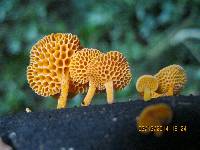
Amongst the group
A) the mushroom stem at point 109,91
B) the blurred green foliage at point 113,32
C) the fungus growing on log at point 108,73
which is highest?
the blurred green foliage at point 113,32

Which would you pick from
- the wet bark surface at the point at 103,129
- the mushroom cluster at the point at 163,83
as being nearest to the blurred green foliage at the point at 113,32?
the mushroom cluster at the point at 163,83

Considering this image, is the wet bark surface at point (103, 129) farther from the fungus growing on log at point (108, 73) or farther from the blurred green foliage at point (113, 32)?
the blurred green foliage at point (113, 32)

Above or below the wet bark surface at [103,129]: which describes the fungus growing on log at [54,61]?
above

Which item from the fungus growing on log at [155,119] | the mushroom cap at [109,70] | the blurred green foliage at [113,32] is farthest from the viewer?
the blurred green foliage at [113,32]

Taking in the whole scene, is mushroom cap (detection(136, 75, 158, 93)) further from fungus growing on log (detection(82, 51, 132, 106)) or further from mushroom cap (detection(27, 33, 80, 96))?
mushroom cap (detection(27, 33, 80, 96))

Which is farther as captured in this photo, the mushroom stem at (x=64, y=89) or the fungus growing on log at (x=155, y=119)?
the mushroom stem at (x=64, y=89)

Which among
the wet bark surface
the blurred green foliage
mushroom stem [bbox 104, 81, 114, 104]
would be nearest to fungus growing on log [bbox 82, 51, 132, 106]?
mushroom stem [bbox 104, 81, 114, 104]
